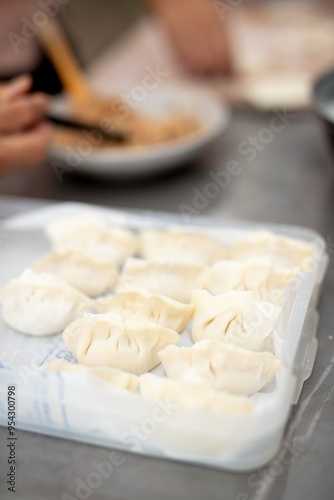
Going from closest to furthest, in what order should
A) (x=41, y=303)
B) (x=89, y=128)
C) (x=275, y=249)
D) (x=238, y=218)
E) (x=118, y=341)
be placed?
(x=118, y=341) → (x=41, y=303) → (x=275, y=249) → (x=238, y=218) → (x=89, y=128)

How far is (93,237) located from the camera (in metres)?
1.28

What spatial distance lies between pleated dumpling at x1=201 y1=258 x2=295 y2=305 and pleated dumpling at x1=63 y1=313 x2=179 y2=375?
0.17 meters

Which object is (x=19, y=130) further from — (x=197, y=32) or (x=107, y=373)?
(x=197, y=32)

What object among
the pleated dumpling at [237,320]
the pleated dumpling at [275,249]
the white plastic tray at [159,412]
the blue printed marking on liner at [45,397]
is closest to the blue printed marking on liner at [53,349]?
the white plastic tray at [159,412]

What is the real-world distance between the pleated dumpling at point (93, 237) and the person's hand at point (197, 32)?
1234 millimetres

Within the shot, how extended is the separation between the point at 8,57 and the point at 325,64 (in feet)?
4.08

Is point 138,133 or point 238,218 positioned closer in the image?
point 238,218

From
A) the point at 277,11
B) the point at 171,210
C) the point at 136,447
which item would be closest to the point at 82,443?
the point at 136,447

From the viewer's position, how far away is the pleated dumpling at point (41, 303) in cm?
106

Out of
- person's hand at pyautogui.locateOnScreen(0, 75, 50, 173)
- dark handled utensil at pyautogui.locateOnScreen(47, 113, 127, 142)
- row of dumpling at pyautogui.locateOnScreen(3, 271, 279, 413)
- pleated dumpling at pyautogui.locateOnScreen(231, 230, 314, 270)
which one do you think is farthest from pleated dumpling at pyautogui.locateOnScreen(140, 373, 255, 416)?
dark handled utensil at pyautogui.locateOnScreen(47, 113, 127, 142)

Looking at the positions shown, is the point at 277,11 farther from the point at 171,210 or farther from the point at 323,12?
the point at 171,210

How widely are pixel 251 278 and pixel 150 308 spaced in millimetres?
205

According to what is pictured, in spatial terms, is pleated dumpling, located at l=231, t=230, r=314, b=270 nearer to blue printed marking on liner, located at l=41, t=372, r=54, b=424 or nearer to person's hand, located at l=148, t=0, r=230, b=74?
blue printed marking on liner, located at l=41, t=372, r=54, b=424

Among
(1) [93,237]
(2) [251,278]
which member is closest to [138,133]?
(1) [93,237]
